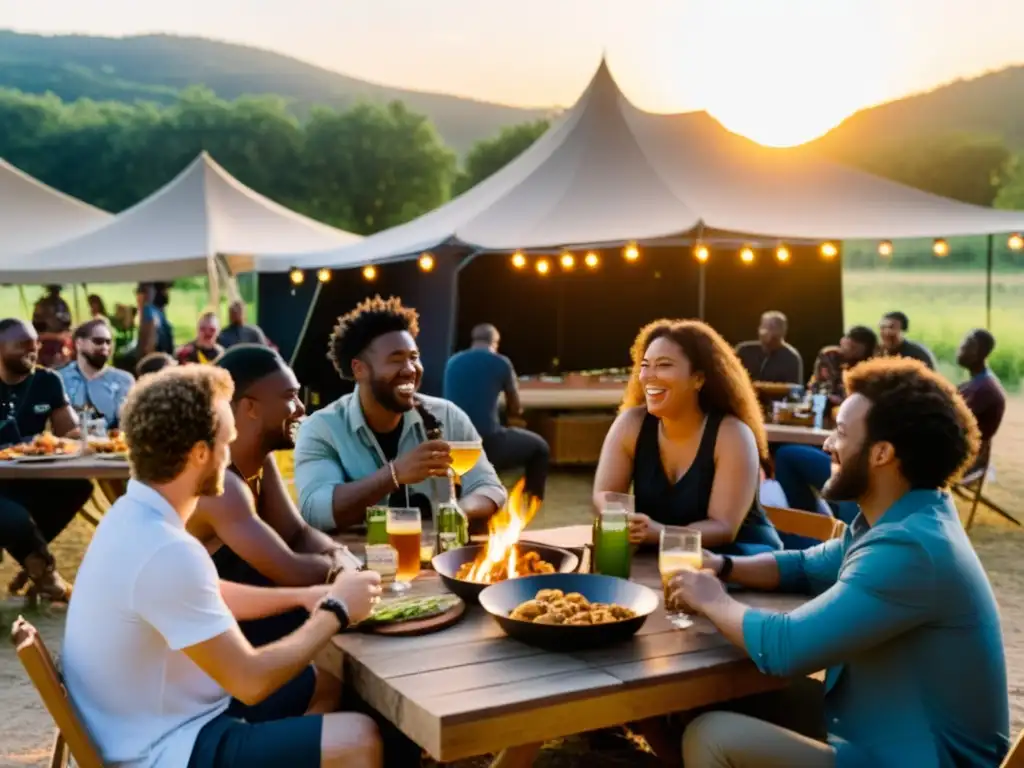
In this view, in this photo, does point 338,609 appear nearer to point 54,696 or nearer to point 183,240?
point 54,696

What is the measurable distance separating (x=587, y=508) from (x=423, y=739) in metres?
5.94

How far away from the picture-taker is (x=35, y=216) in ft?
53.8

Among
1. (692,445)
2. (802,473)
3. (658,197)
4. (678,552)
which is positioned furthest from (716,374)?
(658,197)

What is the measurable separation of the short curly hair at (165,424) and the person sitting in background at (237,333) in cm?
855

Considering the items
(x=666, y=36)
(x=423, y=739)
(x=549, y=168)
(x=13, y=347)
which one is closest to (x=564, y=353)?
(x=549, y=168)

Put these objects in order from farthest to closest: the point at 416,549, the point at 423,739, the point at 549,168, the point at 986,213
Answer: the point at 549,168
the point at 986,213
the point at 416,549
the point at 423,739

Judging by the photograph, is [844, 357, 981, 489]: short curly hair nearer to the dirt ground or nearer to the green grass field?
the dirt ground

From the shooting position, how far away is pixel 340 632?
2.08 meters

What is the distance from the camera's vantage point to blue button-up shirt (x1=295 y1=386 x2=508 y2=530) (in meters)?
3.09

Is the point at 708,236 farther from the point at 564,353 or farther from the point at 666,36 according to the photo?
the point at 666,36

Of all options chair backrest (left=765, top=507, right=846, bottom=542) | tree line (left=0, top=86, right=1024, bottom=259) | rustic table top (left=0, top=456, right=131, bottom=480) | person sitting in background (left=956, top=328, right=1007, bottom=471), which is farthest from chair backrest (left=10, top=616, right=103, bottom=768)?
tree line (left=0, top=86, right=1024, bottom=259)

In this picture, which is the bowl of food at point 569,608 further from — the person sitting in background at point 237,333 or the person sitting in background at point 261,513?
the person sitting in background at point 237,333

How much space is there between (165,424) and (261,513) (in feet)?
3.19

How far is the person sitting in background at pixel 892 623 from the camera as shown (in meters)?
1.87
